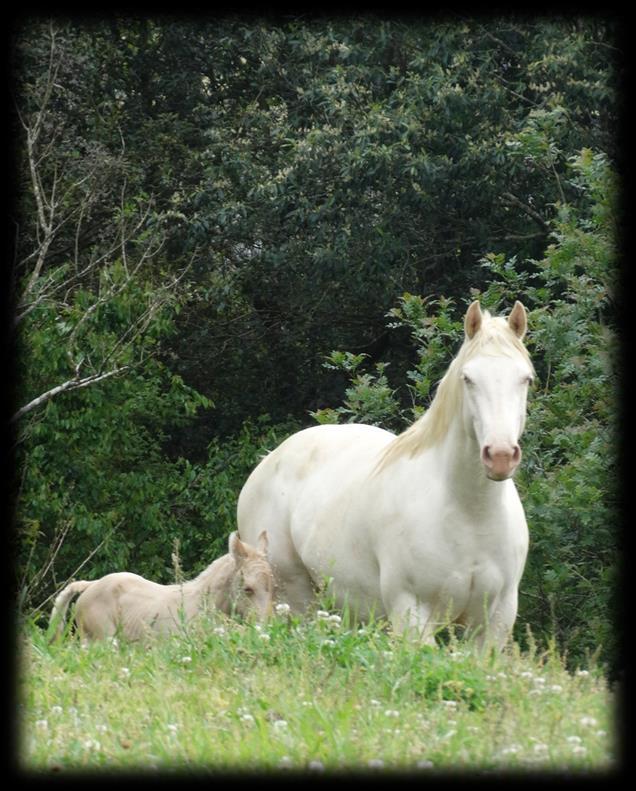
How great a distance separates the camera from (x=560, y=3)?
47.8ft

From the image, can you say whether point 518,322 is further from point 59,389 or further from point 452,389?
point 59,389

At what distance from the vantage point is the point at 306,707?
429 cm

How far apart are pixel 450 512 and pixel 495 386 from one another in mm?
764

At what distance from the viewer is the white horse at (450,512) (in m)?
→ 5.98

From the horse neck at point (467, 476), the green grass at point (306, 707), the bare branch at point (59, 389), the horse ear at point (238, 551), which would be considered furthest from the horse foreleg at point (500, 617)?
the bare branch at point (59, 389)

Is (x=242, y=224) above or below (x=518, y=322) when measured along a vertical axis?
below

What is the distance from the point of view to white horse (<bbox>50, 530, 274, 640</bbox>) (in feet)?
22.9

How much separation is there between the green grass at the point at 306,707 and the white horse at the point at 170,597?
127 cm

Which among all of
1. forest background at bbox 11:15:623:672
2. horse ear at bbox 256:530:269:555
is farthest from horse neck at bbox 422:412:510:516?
forest background at bbox 11:15:623:672

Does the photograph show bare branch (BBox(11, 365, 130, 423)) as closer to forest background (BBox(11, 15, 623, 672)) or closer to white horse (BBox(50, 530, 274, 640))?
forest background (BBox(11, 15, 623, 672))

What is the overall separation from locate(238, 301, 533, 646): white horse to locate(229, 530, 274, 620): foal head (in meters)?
0.36

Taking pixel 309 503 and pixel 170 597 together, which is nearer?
pixel 170 597

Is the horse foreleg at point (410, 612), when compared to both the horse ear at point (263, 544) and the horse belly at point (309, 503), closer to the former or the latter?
the horse belly at point (309, 503)

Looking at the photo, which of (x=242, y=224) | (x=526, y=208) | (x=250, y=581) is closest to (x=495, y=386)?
(x=250, y=581)
